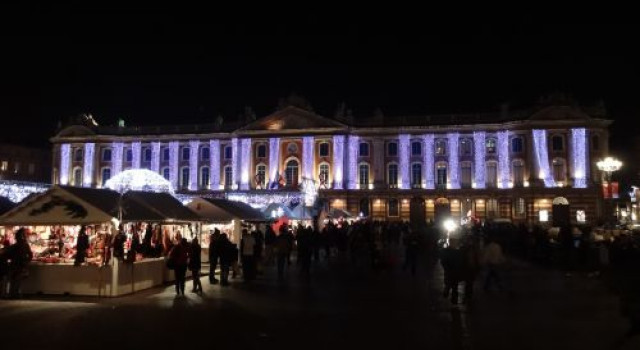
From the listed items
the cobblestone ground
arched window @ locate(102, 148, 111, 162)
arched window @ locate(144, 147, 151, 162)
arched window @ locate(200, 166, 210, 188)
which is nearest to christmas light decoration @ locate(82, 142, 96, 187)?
arched window @ locate(102, 148, 111, 162)

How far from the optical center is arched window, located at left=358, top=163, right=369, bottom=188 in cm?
6725

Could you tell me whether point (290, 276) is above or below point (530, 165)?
below

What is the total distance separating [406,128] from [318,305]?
177 ft

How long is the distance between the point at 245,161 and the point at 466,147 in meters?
23.6

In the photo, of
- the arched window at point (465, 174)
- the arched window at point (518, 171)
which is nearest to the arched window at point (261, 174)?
the arched window at point (465, 174)

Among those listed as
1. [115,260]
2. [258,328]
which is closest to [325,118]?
[115,260]

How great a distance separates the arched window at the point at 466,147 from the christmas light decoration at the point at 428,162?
10.2 feet

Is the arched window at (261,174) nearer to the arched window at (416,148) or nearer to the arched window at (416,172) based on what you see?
the arched window at (416,172)

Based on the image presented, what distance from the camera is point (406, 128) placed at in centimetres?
6700

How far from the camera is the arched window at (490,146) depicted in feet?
214

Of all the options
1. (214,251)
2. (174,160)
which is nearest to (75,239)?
(214,251)

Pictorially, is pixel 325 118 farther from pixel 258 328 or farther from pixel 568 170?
pixel 258 328

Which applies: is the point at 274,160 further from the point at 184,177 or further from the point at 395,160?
the point at 395,160

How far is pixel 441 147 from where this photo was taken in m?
66.8
